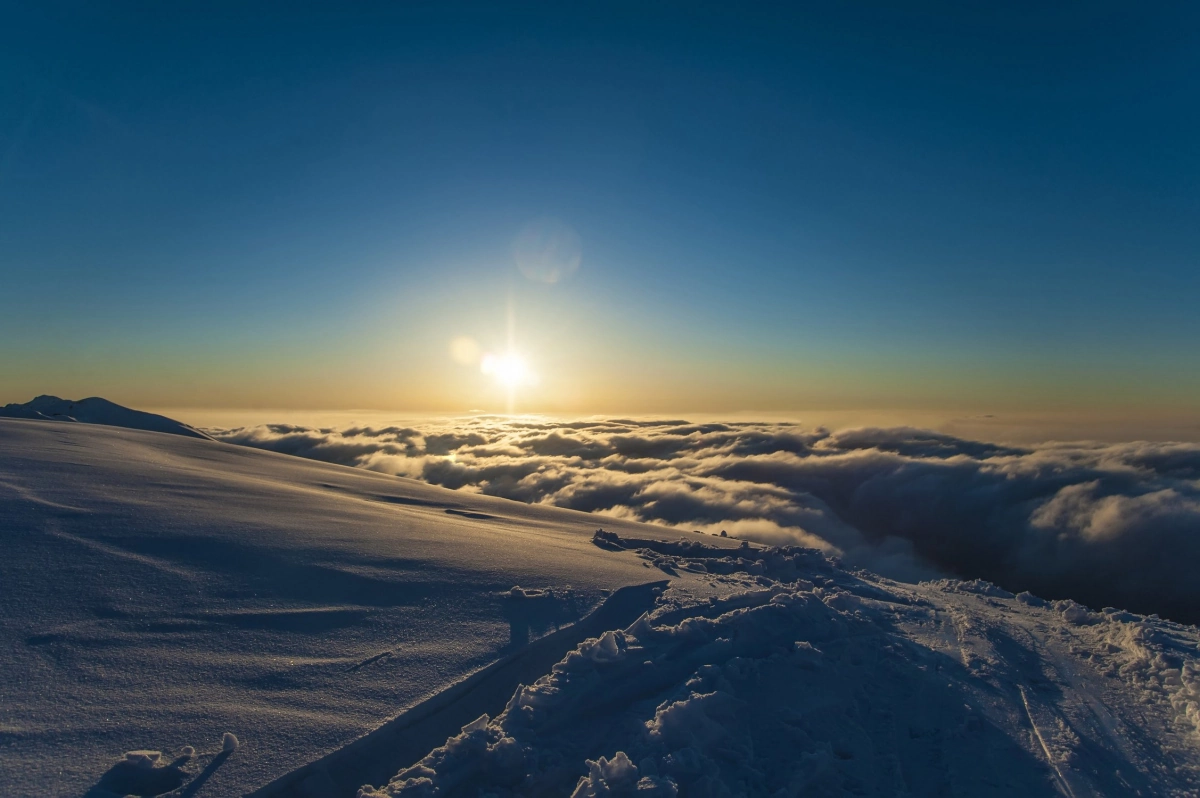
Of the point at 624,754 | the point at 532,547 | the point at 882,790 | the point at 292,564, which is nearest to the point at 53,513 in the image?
the point at 292,564

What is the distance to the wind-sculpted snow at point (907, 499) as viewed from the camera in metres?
44.5

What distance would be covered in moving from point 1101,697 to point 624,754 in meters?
3.95

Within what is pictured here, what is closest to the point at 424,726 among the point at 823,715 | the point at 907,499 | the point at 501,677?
the point at 501,677

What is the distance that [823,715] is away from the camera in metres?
3.78

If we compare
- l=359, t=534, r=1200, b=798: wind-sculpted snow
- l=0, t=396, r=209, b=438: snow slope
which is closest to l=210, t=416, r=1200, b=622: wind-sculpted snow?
l=0, t=396, r=209, b=438: snow slope

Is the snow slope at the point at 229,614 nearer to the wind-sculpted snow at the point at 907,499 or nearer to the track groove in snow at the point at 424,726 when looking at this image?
the track groove in snow at the point at 424,726

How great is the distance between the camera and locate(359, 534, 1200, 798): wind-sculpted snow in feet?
10.3

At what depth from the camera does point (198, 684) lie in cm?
326

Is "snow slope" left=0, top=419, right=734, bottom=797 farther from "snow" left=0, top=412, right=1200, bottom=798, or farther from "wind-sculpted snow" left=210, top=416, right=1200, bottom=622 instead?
"wind-sculpted snow" left=210, top=416, right=1200, bottom=622

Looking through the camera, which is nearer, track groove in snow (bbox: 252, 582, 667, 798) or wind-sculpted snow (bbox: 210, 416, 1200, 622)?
track groove in snow (bbox: 252, 582, 667, 798)

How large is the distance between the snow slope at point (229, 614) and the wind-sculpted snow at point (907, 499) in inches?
1130

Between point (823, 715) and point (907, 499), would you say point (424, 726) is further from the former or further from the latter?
point (907, 499)

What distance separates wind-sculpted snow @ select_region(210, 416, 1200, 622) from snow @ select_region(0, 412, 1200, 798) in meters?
28.3

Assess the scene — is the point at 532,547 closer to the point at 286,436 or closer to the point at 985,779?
the point at 985,779
